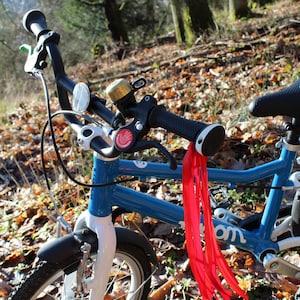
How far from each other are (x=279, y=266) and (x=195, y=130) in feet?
3.69

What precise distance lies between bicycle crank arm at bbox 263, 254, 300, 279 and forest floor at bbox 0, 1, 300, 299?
0.63 feet

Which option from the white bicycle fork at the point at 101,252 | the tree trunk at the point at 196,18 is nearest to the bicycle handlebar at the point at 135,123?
the white bicycle fork at the point at 101,252

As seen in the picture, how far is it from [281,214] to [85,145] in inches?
48.1

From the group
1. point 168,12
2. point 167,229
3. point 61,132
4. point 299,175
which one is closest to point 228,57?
point 61,132

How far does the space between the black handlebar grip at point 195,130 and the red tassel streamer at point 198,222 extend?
0.09 meters

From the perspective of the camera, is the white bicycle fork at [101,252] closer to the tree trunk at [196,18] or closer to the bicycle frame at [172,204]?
the bicycle frame at [172,204]

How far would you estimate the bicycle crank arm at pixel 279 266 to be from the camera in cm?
177

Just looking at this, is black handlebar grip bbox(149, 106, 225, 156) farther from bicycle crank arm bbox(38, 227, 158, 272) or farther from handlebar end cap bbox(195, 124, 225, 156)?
bicycle crank arm bbox(38, 227, 158, 272)

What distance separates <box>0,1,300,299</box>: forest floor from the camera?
2.26 m

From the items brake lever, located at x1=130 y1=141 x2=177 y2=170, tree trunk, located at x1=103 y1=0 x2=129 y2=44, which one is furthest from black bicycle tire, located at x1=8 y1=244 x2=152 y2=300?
tree trunk, located at x1=103 y1=0 x2=129 y2=44

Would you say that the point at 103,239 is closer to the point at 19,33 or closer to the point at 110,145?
the point at 110,145

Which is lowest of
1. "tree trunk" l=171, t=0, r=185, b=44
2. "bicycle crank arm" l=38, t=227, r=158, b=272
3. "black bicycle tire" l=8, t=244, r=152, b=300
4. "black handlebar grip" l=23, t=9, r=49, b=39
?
"black bicycle tire" l=8, t=244, r=152, b=300

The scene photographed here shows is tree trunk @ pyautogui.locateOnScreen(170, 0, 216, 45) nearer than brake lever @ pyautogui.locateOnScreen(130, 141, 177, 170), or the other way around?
brake lever @ pyautogui.locateOnScreen(130, 141, 177, 170)

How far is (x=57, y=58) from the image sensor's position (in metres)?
1.35
